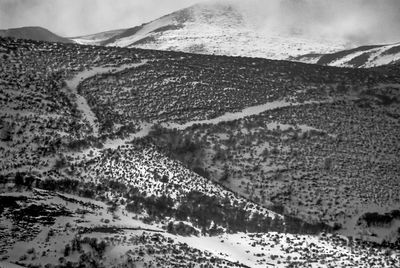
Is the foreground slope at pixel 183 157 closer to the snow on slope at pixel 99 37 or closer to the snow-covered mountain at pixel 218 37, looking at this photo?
the snow-covered mountain at pixel 218 37

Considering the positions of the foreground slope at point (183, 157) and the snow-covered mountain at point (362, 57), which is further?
the snow-covered mountain at point (362, 57)

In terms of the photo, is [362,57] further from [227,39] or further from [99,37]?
[99,37]

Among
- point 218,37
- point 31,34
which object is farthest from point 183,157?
point 31,34

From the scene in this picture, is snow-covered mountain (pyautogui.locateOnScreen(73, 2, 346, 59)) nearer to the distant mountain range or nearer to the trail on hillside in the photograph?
the distant mountain range

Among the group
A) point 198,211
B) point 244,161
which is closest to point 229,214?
point 198,211

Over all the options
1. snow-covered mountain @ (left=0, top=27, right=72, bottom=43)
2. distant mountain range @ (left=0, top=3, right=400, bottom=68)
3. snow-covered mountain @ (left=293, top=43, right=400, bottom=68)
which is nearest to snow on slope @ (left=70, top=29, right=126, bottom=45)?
distant mountain range @ (left=0, top=3, right=400, bottom=68)

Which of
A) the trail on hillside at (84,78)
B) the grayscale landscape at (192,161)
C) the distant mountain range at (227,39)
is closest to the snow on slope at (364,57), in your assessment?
the distant mountain range at (227,39)

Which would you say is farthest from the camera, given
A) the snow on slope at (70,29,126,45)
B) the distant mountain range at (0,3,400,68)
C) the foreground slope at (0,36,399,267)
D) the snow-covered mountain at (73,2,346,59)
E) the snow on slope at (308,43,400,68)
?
the snow on slope at (70,29,126,45)
